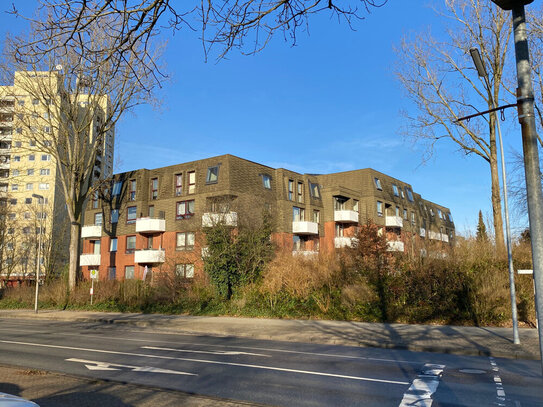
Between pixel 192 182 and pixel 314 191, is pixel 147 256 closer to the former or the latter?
pixel 192 182

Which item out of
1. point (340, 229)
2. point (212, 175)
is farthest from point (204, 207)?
point (340, 229)

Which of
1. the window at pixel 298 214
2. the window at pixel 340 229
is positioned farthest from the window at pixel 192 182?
the window at pixel 340 229

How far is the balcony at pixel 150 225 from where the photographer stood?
132ft

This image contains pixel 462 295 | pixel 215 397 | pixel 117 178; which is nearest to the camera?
pixel 215 397

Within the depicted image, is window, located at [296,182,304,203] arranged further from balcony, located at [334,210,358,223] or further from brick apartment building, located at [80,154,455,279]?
balcony, located at [334,210,358,223]

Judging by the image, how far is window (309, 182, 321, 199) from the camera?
45447 mm

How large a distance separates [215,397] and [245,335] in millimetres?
10010

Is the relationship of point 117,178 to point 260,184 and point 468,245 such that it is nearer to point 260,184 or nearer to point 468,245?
point 260,184

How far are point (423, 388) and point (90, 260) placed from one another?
4388cm

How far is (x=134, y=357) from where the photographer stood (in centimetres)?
1105

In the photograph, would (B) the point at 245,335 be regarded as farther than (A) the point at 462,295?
No

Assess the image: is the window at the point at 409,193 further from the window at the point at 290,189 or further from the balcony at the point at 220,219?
the balcony at the point at 220,219

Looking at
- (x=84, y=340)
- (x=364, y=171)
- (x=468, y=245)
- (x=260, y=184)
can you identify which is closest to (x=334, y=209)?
(x=364, y=171)

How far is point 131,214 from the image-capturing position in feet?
143
